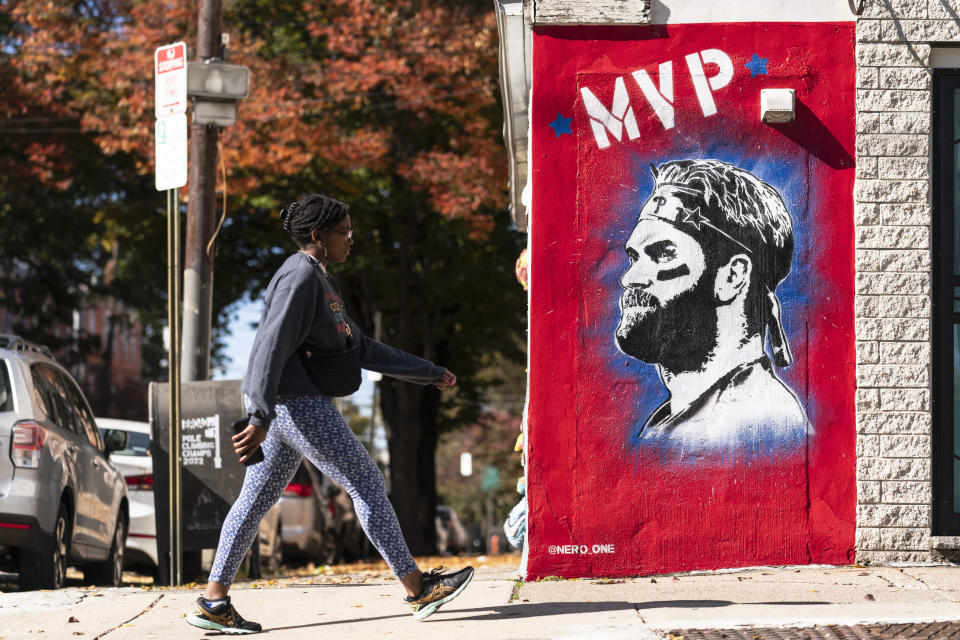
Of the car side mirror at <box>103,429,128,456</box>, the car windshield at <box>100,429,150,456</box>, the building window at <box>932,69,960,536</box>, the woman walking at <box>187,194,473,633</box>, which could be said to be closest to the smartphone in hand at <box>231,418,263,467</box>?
the woman walking at <box>187,194,473,633</box>

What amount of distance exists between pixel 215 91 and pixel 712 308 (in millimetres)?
5143

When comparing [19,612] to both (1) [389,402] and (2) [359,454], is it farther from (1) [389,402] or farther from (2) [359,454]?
(1) [389,402]

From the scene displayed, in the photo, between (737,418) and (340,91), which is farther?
(340,91)

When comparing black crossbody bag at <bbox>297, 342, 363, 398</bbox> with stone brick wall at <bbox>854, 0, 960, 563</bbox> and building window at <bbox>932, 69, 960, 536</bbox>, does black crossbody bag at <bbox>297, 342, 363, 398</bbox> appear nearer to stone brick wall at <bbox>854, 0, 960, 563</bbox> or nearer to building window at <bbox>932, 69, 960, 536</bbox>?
stone brick wall at <bbox>854, 0, 960, 563</bbox>

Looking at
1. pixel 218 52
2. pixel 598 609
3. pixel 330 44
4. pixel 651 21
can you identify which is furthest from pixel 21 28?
pixel 598 609

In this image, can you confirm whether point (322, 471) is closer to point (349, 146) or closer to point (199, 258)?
point (199, 258)

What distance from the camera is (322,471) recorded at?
586 cm

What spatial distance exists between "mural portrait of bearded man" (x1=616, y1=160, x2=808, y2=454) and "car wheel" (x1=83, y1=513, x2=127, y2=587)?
194 inches

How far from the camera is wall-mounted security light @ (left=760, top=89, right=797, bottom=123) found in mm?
7227

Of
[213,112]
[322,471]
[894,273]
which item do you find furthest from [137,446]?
[894,273]

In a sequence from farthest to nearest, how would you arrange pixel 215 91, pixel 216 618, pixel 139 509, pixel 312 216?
pixel 139 509, pixel 215 91, pixel 312 216, pixel 216 618

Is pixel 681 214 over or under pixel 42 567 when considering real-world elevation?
over

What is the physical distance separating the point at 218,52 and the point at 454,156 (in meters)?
7.86

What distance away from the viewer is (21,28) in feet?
70.7
